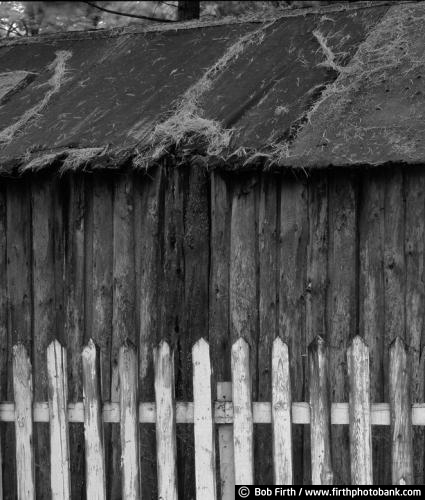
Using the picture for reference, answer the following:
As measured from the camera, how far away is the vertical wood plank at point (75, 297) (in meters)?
5.98

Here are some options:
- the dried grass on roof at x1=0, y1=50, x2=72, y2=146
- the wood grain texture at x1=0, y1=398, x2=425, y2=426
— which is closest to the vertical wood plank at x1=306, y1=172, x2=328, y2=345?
the wood grain texture at x1=0, y1=398, x2=425, y2=426

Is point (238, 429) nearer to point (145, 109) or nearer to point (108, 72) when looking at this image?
point (145, 109)

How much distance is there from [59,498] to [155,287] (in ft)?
5.41

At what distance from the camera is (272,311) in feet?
18.2

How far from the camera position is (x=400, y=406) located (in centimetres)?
411

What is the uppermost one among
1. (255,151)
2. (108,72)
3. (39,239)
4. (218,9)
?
(218,9)

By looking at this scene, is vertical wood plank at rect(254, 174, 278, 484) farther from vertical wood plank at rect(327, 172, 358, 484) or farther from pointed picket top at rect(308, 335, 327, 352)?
pointed picket top at rect(308, 335, 327, 352)

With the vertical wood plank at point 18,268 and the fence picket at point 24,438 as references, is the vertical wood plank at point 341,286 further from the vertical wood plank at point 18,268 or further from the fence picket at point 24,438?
the vertical wood plank at point 18,268

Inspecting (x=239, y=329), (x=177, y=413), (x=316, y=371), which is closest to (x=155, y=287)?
(x=239, y=329)

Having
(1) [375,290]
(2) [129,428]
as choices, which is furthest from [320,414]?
Result: (1) [375,290]

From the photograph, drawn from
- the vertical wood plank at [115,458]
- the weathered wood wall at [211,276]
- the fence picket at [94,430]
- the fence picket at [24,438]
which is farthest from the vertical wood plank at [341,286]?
the fence picket at [24,438]

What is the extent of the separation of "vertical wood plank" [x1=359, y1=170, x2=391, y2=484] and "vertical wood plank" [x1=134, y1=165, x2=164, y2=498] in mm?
1357

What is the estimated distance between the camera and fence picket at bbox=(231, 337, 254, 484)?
13.9 feet

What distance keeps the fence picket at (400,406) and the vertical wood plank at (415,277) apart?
1145 millimetres
